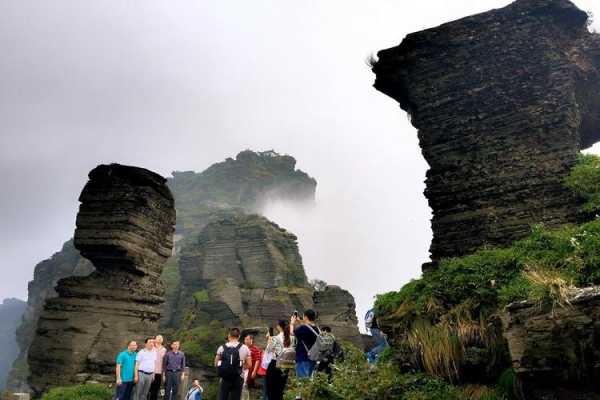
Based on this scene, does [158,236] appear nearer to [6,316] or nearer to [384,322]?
[384,322]

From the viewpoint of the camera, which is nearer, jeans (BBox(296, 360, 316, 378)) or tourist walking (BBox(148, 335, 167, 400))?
jeans (BBox(296, 360, 316, 378))

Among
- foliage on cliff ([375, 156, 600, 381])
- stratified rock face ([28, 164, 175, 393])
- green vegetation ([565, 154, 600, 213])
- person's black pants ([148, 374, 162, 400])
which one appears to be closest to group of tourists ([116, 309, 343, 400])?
person's black pants ([148, 374, 162, 400])

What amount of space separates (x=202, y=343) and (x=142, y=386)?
3387 cm

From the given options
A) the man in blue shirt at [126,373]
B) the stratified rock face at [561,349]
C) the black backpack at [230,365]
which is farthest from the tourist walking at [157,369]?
the stratified rock face at [561,349]

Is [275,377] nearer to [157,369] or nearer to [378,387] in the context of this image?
[378,387]

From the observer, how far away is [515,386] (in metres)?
6.10

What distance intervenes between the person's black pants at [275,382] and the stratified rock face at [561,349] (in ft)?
12.0

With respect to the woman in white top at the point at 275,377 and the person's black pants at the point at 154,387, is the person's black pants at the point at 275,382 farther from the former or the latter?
the person's black pants at the point at 154,387

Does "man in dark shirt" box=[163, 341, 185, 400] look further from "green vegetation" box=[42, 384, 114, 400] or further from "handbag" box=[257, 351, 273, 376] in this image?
"green vegetation" box=[42, 384, 114, 400]

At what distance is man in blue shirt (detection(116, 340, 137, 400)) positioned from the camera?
9.38m

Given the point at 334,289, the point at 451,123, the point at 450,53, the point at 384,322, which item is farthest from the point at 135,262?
the point at 334,289

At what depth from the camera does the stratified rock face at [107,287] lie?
1386 cm

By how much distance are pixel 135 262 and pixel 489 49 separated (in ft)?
42.0

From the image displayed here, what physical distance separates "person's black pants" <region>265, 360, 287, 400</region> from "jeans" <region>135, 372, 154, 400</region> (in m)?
3.33
